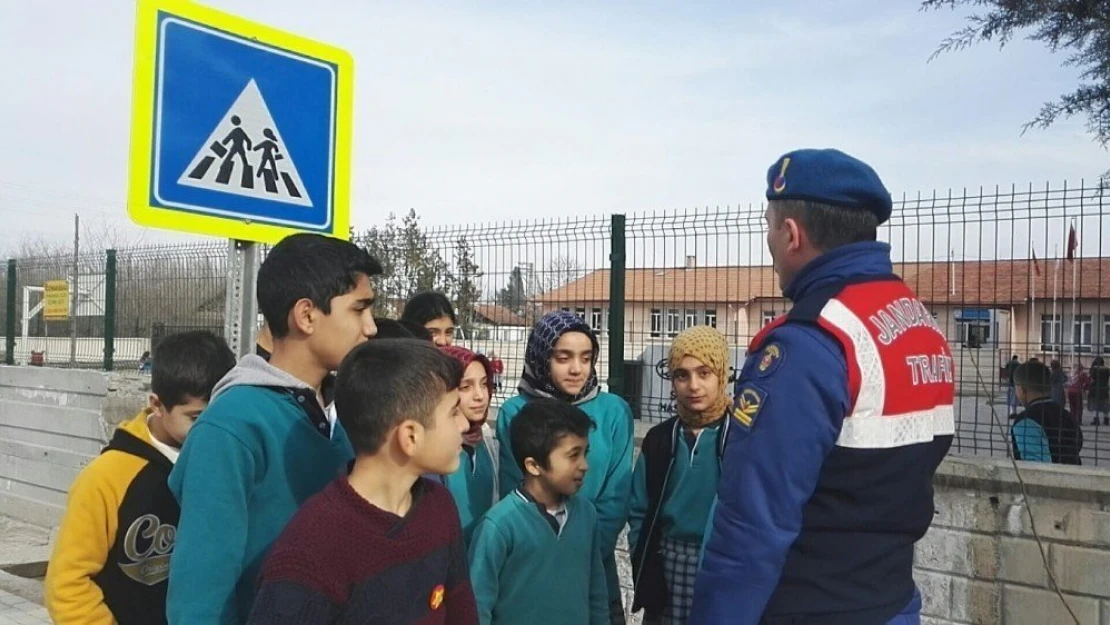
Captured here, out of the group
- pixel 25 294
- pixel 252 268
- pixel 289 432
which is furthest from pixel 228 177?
pixel 25 294

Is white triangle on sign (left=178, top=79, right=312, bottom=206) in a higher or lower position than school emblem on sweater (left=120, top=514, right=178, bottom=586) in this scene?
higher

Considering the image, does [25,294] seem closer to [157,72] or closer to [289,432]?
[157,72]

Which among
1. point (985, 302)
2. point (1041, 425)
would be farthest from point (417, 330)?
point (1041, 425)

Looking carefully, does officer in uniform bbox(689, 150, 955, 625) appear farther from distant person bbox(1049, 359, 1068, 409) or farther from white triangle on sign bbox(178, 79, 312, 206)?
distant person bbox(1049, 359, 1068, 409)

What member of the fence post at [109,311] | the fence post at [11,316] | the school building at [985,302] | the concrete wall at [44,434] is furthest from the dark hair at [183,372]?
the fence post at [11,316]

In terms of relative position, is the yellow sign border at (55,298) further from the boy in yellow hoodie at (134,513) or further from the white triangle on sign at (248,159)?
the boy in yellow hoodie at (134,513)

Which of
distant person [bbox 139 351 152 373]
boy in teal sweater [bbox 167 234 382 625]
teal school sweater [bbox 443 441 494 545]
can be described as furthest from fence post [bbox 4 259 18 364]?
boy in teal sweater [bbox 167 234 382 625]

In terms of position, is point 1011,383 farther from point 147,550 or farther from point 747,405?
point 147,550

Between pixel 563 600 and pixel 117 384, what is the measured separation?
705 cm

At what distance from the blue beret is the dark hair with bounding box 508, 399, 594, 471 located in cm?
138

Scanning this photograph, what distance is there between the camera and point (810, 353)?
1.99 meters

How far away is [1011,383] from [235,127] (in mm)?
3959

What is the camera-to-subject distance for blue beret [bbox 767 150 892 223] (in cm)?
217

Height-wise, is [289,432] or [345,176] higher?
[345,176]
